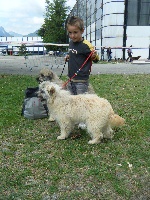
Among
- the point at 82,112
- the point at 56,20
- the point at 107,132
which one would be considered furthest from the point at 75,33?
the point at 56,20

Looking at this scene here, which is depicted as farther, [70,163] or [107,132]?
[107,132]

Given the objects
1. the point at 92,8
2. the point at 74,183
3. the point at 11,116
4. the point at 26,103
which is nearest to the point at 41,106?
the point at 26,103

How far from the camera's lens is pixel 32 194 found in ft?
11.3

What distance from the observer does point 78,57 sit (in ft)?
18.9

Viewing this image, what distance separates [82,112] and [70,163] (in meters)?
1.02

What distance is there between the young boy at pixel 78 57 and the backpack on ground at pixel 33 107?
87 centimetres

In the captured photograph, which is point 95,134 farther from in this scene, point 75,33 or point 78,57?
point 75,33

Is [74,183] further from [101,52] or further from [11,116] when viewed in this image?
[101,52]

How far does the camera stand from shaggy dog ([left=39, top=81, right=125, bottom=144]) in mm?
4922

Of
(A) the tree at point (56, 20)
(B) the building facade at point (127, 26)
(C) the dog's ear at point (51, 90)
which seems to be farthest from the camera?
(A) the tree at point (56, 20)

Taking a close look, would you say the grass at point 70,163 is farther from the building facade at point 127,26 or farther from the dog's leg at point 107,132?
the building facade at point 127,26

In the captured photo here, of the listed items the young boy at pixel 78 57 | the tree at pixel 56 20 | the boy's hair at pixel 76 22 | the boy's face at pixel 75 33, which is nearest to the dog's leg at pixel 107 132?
the young boy at pixel 78 57

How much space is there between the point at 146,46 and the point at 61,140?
3248 centimetres

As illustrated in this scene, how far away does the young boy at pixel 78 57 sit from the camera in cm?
550
